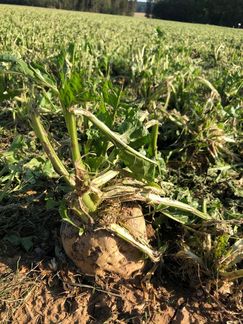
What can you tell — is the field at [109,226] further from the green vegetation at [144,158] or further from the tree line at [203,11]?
the tree line at [203,11]

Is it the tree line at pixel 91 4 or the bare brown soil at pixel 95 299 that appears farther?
the tree line at pixel 91 4

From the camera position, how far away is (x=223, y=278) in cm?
167

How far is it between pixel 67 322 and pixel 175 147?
4.16ft

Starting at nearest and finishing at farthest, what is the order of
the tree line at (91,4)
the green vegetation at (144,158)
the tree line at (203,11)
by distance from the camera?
the green vegetation at (144,158) → the tree line at (203,11) → the tree line at (91,4)

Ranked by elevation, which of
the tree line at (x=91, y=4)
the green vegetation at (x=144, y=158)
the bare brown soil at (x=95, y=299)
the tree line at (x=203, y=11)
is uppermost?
the green vegetation at (x=144, y=158)

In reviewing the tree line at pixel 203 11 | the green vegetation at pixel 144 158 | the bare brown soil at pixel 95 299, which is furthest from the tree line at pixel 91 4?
the bare brown soil at pixel 95 299

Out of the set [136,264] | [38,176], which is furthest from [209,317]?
[38,176]

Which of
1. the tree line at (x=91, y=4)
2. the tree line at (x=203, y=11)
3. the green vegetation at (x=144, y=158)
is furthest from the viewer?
the tree line at (x=91, y=4)

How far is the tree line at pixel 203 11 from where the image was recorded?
39469 millimetres

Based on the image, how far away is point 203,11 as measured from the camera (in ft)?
138

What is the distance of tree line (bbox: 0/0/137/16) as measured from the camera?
→ 147 ft

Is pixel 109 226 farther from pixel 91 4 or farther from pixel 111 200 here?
pixel 91 4

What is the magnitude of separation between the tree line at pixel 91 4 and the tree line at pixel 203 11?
148 inches

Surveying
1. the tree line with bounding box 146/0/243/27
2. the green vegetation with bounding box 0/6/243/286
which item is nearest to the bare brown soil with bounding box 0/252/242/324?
the green vegetation with bounding box 0/6/243/286
